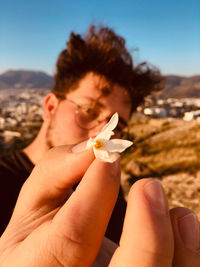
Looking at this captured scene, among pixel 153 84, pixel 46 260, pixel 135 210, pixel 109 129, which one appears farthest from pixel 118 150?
pixel 153 84

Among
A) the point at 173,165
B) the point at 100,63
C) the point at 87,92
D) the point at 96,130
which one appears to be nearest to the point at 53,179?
the point at 96,130

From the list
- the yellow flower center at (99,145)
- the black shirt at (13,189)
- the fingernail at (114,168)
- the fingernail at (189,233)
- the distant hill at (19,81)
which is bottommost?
the black shirt at (13,189)

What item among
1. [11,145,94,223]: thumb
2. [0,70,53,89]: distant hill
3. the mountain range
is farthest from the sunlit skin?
[0,70,53,89]: distant hill

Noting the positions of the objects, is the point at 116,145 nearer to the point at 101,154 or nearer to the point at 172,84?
the point at 101,154

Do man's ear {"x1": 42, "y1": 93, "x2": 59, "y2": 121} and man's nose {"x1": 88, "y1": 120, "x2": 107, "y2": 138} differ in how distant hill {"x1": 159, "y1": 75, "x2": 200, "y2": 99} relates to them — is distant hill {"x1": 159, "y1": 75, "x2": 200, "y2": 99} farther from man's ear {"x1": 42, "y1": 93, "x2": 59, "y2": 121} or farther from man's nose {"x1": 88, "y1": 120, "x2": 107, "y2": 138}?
man's ear {"x1": 42, "y1": 93, "x2": 59, "y2": 121}

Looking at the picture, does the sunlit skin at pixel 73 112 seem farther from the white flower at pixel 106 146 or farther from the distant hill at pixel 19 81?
the distant hill at pixel 19 81

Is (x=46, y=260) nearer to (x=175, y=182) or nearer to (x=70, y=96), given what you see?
(x=70, y=96)

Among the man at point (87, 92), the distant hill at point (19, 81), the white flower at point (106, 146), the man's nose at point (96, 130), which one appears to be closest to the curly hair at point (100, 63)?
the man at point (87, 92)
